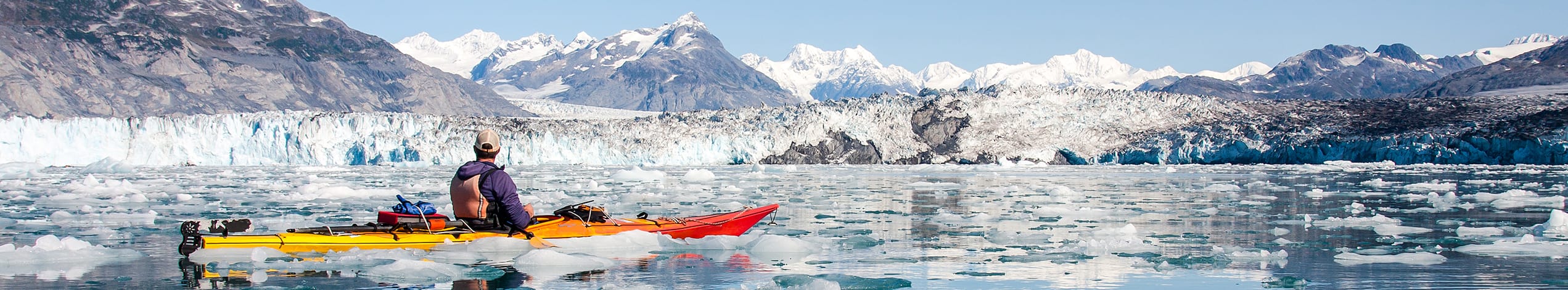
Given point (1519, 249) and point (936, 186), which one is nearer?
point (1519, 249)

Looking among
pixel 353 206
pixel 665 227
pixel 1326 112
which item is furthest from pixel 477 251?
pixel 1326 112

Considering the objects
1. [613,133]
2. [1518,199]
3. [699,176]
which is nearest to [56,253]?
[1518,199]

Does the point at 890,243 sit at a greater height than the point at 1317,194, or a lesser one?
lesser

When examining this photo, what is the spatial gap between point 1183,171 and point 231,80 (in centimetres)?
11784

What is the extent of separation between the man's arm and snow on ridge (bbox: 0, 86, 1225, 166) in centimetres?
4308

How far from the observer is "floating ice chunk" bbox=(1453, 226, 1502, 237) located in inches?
399

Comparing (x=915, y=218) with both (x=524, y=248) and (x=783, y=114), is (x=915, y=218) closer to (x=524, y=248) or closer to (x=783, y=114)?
(x=524, y=248)

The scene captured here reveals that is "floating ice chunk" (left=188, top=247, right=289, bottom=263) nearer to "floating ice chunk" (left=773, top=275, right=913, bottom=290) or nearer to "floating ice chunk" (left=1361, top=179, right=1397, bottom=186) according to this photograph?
"floating ice chunk" (left=773, top=275, right=913, bottom=290)

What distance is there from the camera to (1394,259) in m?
8.04

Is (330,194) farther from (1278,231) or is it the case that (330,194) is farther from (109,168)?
(109,168)

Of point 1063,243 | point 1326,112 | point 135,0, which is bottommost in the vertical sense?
point 1063,243

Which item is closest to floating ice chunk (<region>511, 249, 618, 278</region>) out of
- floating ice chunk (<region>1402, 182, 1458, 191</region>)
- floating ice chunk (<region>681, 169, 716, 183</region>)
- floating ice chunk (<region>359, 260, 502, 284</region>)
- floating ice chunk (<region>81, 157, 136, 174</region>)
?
floating ice chunk (<region>359, 260, 502, 284</region>)

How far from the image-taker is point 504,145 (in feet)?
167

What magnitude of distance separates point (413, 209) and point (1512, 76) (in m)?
149
